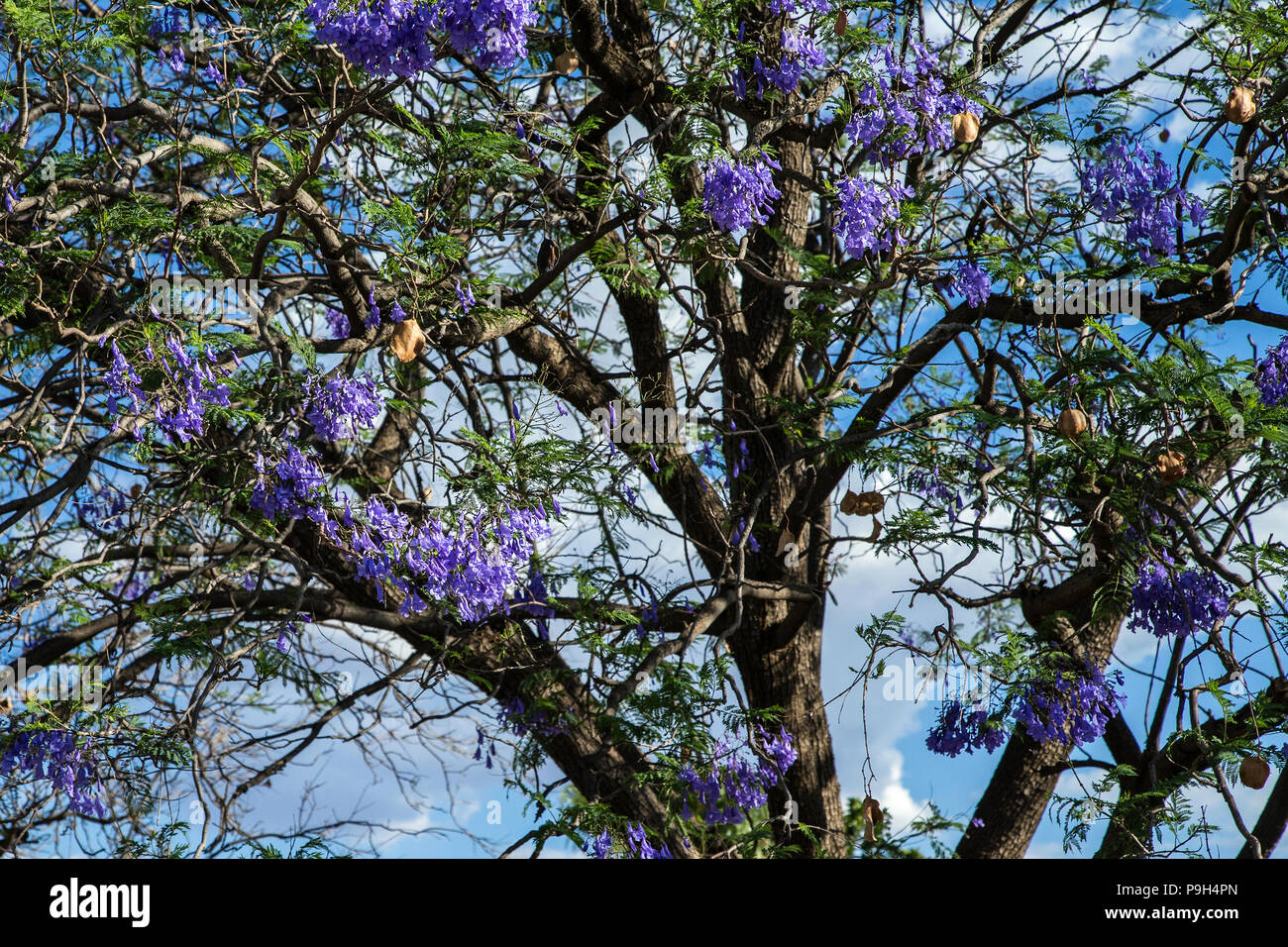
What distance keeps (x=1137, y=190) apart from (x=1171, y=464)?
92cm

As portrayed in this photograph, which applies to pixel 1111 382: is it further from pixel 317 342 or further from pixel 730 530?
pixel 317 342

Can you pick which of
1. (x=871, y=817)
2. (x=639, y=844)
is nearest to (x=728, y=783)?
(x=639, y=844)

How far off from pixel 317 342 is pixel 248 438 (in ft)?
1.41

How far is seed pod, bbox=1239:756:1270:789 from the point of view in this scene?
3.74 metres

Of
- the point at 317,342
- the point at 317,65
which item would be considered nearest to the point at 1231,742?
the point at 317,342

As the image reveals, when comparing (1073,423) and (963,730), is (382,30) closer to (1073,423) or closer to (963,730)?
(1073,423)

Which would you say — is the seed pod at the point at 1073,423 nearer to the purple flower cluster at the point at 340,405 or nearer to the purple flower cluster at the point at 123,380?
the purple flower cluster at the point at 340,405

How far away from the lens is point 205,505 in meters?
4.59

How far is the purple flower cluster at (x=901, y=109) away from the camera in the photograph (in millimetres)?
3947

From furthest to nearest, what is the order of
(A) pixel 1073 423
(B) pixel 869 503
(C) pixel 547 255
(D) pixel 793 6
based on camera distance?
1. (B) pixel 869 503
2. (C) pixel 547 255
3. (D) pixel 793 6
4. (A) pixel 1073 423

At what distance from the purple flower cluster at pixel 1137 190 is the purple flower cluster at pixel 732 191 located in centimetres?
120

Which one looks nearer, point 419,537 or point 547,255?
point 419,537

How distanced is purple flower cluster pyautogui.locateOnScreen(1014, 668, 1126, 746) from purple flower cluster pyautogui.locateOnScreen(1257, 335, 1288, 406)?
3.55 feet

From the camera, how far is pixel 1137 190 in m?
3.98
